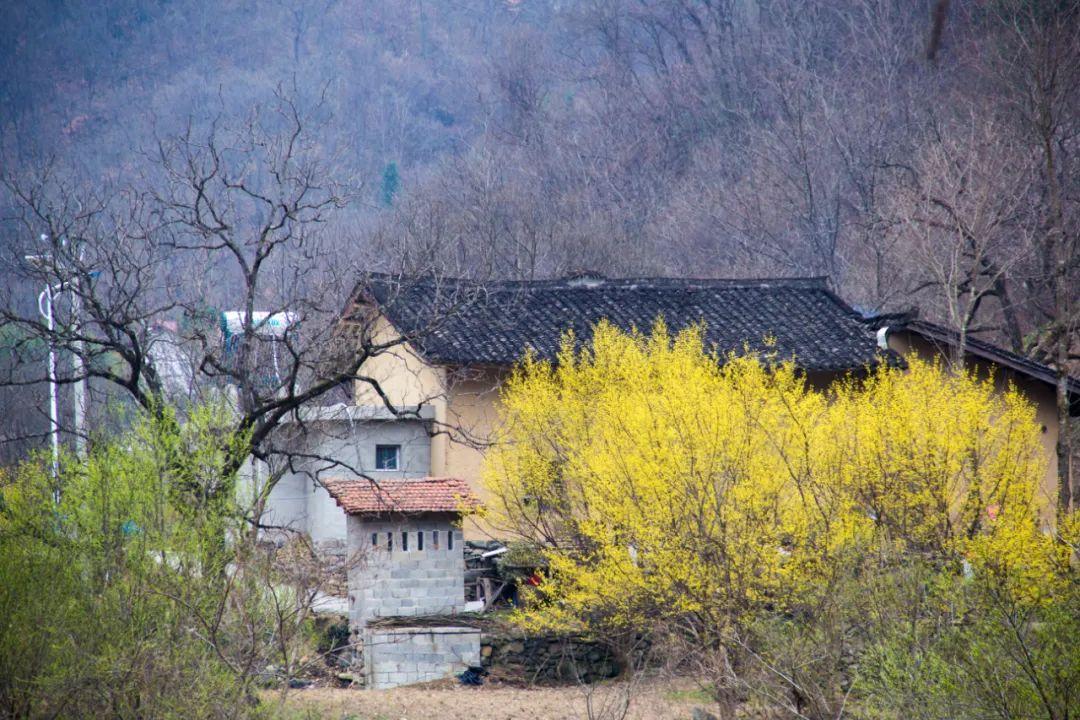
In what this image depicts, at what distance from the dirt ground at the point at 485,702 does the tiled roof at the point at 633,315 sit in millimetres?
6074

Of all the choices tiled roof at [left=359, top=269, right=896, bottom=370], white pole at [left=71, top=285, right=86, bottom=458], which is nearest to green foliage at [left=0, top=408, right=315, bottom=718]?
white pole at [left=71, top=285, right=86, bottom=458]

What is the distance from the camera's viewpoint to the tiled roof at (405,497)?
52.4ft

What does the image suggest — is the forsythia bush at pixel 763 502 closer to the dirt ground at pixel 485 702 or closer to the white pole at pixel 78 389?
the dirt ground at pixel 485 702

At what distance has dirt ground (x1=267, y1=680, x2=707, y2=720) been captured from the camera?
→ 14.0 m

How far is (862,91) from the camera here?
3575cm

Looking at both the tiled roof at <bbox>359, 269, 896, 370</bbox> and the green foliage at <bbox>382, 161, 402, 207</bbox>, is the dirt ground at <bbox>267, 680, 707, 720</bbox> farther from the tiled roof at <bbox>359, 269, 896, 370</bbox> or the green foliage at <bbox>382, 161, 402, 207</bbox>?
the green foliage at <bbox>382, 161, 402, 207</bbox>

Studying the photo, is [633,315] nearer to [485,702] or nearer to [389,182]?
[485,702]

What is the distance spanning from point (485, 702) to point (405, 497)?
2829mm

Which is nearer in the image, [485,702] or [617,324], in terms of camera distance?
[485,702]

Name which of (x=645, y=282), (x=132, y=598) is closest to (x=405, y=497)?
(x=132, y=598)

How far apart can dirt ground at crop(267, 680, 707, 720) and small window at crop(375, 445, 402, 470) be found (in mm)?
6077

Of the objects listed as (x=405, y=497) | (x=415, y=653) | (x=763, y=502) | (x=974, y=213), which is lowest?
(x=415, y=653)

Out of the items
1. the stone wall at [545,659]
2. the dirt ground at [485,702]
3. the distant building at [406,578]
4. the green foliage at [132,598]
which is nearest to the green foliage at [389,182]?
the distant building at [406,578]

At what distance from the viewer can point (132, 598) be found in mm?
10305
